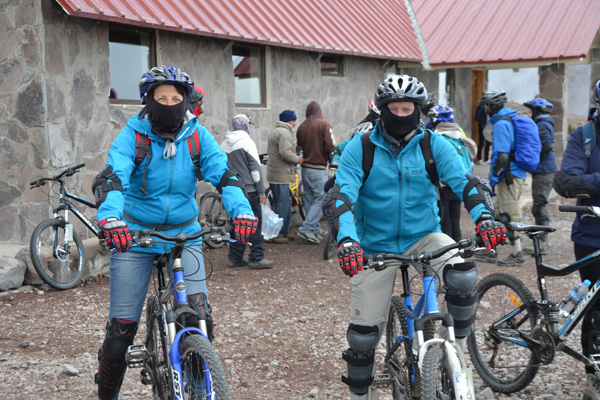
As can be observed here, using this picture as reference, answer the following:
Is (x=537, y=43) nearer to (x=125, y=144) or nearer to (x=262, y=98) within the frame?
(x=262, y=98)

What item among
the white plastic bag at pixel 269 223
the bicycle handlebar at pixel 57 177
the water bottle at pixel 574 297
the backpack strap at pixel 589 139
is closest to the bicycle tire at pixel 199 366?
the water bottle at pixel 574 297

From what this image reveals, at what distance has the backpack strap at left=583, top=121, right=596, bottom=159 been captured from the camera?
13.3ft

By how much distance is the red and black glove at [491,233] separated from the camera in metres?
3.19

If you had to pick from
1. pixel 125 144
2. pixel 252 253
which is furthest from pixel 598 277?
pixel 252 253

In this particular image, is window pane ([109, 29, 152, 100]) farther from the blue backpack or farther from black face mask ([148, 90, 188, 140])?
black face mask ([148, 90, 188, 140])

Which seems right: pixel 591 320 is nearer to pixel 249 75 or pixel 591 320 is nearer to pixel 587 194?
pixel 587 194

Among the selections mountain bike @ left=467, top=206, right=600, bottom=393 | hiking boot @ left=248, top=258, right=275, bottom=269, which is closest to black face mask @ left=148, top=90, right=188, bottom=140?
mountain bike @ left=467, top=206, right=600, bottom=393

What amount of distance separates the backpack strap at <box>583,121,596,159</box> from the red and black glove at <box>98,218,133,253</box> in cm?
286

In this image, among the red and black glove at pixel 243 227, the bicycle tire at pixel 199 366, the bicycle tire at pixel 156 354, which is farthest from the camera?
the bicycle tire at pixel 156 354

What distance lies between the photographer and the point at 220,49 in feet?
32.9

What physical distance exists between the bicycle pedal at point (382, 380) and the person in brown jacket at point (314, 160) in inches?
243

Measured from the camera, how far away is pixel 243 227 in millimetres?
3238

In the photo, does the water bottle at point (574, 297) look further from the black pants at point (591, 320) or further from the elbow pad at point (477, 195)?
the elbow pad at point (477, 195)

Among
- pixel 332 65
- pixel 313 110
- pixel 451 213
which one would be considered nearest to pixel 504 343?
pixel 451 213
